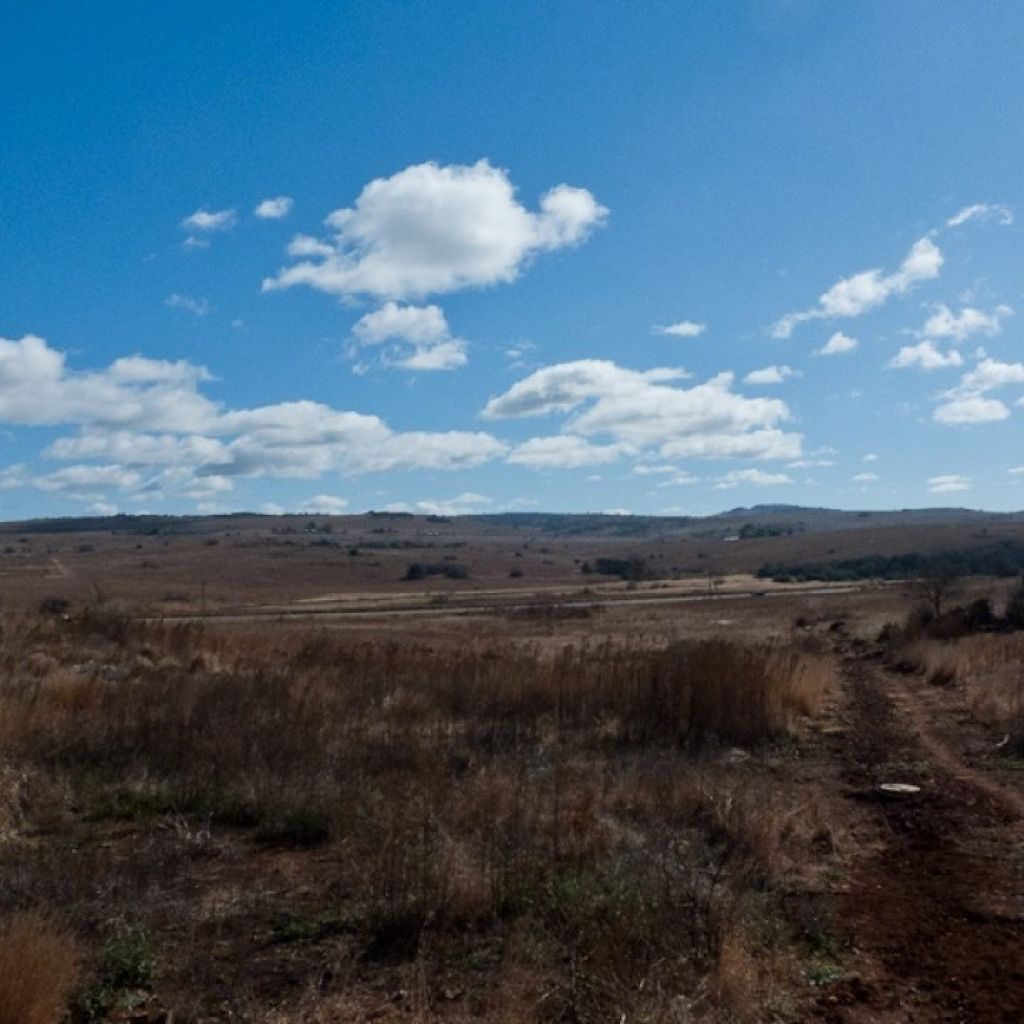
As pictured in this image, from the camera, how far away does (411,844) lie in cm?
708

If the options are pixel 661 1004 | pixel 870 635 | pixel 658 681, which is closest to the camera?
pixel 661 1004

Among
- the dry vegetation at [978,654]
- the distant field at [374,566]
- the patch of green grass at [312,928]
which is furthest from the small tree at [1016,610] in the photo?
the distant field at [374,566]

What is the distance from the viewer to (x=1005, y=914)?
23.3ft

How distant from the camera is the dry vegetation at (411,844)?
18.0ft

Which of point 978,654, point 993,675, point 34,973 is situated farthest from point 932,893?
point 978,654

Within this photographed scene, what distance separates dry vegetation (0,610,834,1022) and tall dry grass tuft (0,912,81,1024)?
0.03m

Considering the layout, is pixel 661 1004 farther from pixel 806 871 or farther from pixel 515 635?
pixel 515 635

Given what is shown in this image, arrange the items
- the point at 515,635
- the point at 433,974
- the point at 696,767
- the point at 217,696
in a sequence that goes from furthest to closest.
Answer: the point at 515,635
the point at 217,696
the point at 696,767
the point at 433,974

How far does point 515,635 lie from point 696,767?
1174 inches

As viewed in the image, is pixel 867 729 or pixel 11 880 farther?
pixel 867 729

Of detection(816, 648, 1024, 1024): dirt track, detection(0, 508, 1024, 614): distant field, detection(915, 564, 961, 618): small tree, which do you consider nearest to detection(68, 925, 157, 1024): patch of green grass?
detection(816, 648, 1024, 1024): dirt track

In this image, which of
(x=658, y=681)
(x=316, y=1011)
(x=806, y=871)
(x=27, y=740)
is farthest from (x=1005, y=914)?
(x=27, y=740)

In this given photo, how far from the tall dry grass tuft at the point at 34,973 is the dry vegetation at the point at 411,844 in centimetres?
3

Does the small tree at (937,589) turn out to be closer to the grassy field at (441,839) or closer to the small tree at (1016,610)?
the small tree at (1016,610)
